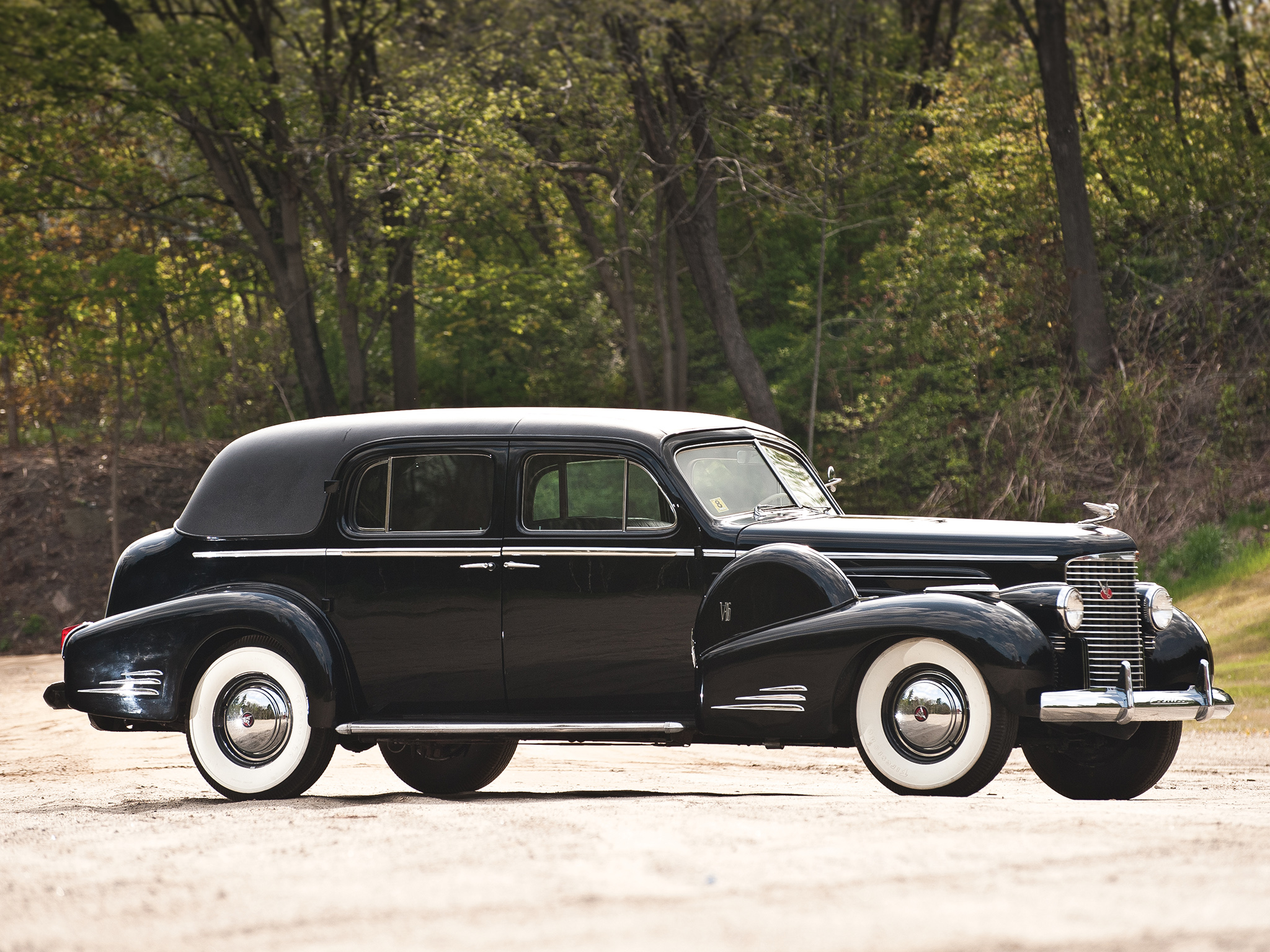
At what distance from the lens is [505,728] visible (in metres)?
7.07

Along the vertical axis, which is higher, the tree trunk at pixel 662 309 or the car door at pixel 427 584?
the tree trunk at pixel 662 309

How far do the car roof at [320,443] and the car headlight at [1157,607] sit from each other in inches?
87.4

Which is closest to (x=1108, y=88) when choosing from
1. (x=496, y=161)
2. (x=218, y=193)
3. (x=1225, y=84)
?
(x=1225, y=84)

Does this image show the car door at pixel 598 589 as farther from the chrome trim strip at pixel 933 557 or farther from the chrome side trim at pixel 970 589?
the chrome side trim at pixel 970 589

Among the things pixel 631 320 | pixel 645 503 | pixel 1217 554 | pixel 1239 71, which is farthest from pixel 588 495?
pixel 631 320

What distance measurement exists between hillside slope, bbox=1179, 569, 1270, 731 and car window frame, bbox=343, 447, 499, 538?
6.84m

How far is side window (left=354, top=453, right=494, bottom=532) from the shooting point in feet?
24.2

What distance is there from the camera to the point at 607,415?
750cm

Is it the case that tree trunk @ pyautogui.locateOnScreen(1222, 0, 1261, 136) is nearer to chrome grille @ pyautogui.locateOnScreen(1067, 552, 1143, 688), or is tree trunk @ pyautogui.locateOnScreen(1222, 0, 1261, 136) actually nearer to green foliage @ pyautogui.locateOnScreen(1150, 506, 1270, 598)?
green foliage @ pyautogui.locateOnScreen(1150, 506, 1270, 598)

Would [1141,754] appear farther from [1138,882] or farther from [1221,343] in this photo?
[1221,343]

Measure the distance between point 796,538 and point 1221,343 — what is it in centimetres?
1512

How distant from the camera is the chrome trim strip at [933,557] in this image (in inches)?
267

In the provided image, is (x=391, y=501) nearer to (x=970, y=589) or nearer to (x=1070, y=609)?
(x=970, y=589)

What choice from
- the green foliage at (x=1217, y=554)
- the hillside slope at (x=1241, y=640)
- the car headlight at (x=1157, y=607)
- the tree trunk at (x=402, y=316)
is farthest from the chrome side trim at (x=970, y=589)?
the tree trunk at (x=402, y=316)
